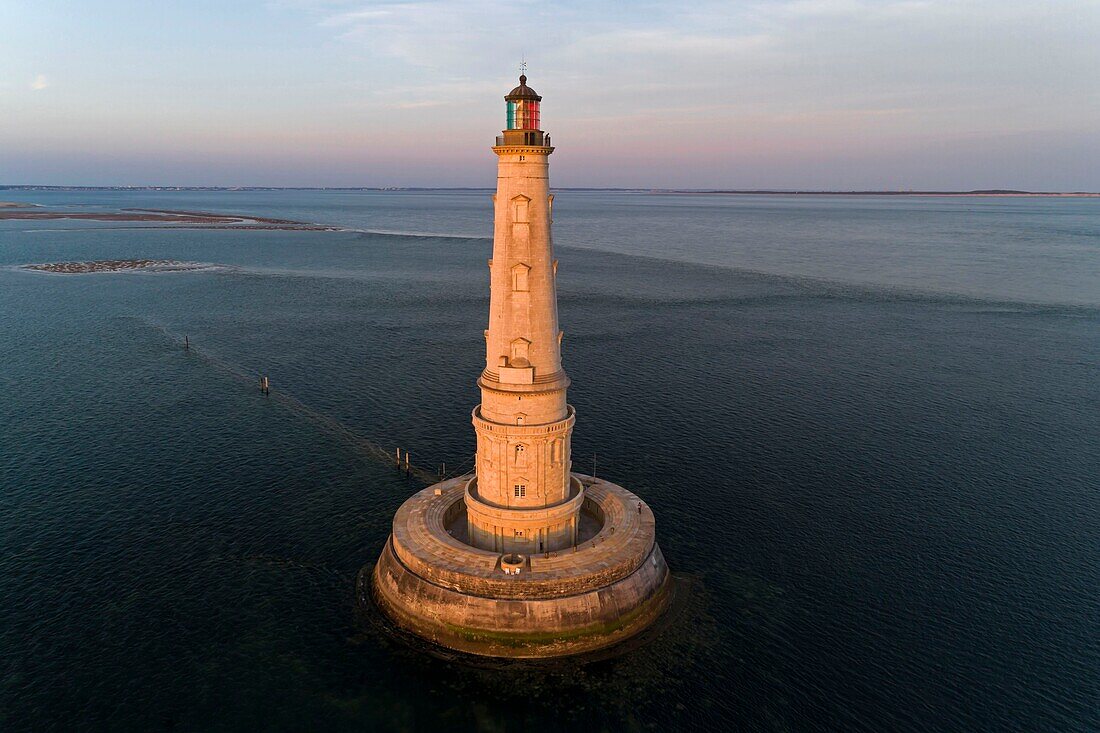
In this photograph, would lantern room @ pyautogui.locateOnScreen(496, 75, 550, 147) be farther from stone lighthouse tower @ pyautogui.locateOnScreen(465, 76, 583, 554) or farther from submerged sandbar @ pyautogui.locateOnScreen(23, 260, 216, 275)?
submerged sandbar @ pyautogui.locateOnScreen(23, 260, 216, 275)

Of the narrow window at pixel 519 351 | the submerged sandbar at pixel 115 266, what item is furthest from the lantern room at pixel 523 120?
the submerged sandbar at pixel 115 266

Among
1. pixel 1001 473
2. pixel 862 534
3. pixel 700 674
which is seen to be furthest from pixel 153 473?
pixel 1001 473

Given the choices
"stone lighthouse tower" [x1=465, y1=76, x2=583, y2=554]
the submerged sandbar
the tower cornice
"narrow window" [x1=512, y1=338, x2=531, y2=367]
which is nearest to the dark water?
"stone lighthouse tower" [x1=465, y1=76, x2=583, y2=554]

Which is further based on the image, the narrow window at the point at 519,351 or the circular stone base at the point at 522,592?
the narrow window at the point at 519,351

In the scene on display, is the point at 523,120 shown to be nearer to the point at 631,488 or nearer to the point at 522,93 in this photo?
the point at 522,93

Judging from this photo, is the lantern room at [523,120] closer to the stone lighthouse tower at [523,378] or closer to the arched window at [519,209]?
the stone lighthouse tower at [523,378]
